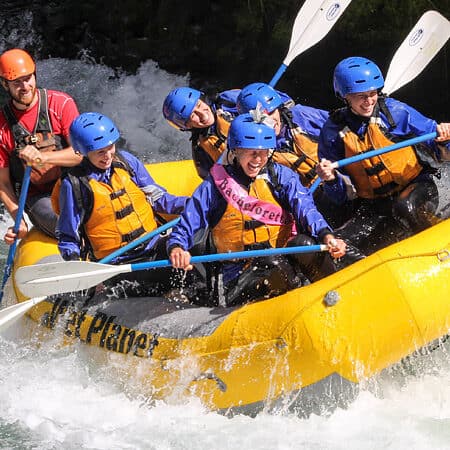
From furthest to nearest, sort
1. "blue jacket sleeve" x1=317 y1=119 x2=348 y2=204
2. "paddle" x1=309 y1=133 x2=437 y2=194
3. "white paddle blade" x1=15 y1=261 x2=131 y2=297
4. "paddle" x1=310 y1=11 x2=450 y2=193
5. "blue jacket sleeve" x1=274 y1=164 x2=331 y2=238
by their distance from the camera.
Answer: "paddle" x1=310 y1=11 x2=450 y2=193
"blue jacket sleeve" x1=317 y1=119 x2=348 y2=204
"paddle" x1=309 y1=133 x2=437 y2=194
"white paddle blade" x1=15 y1=261 x2=131 y2=297
"blue jacket sleeve" x1=274 y1=164 x2=331 y2=238

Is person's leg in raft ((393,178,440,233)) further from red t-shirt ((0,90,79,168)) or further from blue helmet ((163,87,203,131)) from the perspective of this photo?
red t-shirt ((0,90,79,168))

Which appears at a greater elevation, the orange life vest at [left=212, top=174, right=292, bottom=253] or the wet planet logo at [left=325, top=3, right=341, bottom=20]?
the wet planet logo at [left=325, top=3, right=341, bottom=20]

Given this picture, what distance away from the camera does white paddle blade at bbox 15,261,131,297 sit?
15.6 feet

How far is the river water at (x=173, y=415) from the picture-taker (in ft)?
14.6

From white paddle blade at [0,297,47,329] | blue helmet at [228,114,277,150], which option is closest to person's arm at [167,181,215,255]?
blue helmet at [228,114,277,150]

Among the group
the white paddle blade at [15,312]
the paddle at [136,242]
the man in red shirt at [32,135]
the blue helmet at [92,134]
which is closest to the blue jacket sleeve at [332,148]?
the paddle at [136,242]

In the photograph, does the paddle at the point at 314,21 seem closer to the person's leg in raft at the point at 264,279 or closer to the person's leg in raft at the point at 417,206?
the person's leg in raft at the point at 417,206

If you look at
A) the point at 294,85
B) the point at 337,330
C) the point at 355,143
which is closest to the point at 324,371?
the point at 337,330

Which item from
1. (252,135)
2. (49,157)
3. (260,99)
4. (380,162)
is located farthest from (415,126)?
(49,157)

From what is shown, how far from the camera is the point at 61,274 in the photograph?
481 centimetres

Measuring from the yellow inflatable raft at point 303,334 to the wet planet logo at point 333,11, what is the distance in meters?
2.51

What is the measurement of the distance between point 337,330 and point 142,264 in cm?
115

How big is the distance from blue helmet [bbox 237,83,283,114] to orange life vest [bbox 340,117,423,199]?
0.46m

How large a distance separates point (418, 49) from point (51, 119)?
8.04 feet
